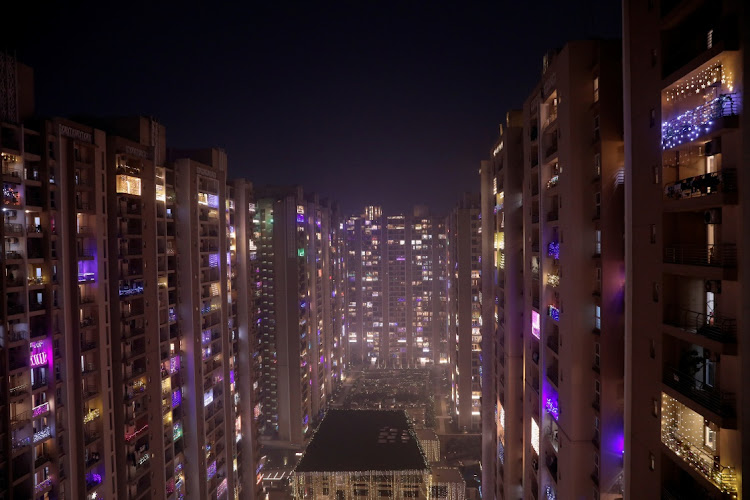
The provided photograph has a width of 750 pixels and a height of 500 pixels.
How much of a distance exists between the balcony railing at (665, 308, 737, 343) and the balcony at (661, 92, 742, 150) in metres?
5.24

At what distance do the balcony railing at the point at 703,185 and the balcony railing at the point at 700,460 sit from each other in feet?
24.8

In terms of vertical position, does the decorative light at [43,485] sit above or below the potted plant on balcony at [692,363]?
below

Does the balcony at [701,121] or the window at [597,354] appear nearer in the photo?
the balcony at [701,121]

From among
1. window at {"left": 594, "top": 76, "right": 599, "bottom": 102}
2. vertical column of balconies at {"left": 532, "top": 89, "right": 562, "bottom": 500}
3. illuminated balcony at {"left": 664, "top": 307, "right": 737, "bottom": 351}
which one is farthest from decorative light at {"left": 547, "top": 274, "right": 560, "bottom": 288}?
illuminated balcony at {"left": 664, "top": 307, "right": 737, "bottom": 351}

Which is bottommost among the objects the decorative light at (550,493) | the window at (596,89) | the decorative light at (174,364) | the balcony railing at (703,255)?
the decorative light at (550,493)

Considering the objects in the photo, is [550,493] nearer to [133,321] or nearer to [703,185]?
[703,185]

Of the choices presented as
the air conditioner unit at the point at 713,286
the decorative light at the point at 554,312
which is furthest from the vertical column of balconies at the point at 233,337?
the air conditioner unit at the point at 713,286

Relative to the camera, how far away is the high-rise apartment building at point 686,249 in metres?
12.6

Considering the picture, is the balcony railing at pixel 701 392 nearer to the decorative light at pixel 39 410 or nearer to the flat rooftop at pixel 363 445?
the decorative light at pixel 39 410

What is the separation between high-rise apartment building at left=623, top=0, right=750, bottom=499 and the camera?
12.6m

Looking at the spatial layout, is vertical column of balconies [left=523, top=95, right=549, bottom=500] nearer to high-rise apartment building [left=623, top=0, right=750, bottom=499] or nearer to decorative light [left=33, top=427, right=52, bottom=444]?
high-rise apartment building [left=623, top=0, right=750, bottom=499]

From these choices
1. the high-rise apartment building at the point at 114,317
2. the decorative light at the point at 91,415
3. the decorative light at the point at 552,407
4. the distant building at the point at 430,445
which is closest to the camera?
the decorative light at the point at 552,407

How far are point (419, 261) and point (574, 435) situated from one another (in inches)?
5104

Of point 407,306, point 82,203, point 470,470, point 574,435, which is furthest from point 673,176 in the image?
point 407,306
